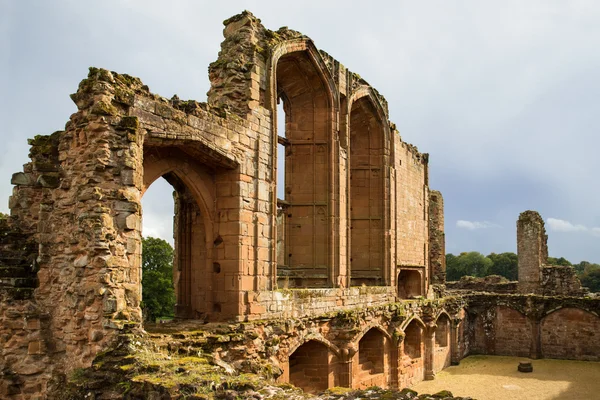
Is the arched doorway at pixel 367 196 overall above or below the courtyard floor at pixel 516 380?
above

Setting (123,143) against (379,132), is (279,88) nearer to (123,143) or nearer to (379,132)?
(379,132)

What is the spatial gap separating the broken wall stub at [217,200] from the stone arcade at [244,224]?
0.03m

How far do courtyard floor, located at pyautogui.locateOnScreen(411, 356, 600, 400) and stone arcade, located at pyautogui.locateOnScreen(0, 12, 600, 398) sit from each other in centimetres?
88

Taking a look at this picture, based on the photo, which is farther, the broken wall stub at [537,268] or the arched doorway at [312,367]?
the broken wall stub at [537,268]

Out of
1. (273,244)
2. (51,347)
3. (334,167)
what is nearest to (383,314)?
(334,167)

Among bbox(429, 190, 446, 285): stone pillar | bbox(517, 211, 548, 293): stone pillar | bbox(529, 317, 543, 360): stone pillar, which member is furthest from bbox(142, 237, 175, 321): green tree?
bbox(517, 211, 548, 293): stone pillar

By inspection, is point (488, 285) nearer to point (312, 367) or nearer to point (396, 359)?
point (396, 359)

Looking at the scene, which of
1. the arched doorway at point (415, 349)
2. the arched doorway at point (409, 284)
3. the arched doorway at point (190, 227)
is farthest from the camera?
the arched doorway at point (409, 284)

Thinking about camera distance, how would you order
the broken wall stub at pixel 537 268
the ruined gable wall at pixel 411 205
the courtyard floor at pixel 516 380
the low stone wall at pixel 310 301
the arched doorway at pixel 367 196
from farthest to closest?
1. the broken wall stub at pixel 537 268
2. the ruined gable wall at pixel 411 205
3. the arched doorway at pixel 367 196
4. the courtyard floor at pixel 516 380
5. the low stone wall at pixel 310 301

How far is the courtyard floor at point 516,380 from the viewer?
1588 centimetres

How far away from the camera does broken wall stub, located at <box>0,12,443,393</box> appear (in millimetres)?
7371

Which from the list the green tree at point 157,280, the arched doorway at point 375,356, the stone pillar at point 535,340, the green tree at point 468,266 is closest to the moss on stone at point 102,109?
the arched doorway at point 375,356

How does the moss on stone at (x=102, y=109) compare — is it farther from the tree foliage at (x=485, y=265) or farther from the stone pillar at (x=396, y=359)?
the tree foliage at (x=485, y=265)

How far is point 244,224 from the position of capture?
10203 millimetres
